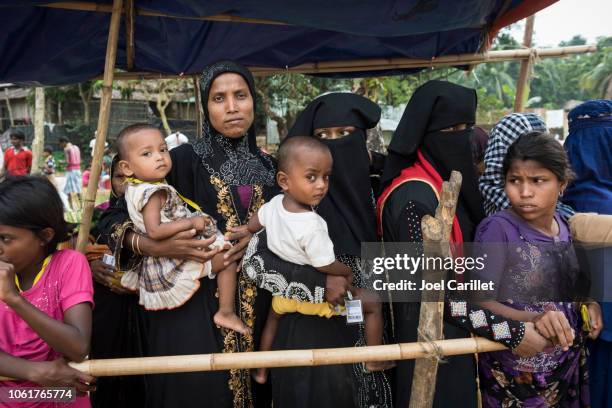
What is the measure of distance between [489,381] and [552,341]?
467 millimetres

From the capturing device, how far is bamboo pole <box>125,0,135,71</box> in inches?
115

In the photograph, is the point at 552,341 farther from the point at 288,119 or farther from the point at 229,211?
the point at 288,119

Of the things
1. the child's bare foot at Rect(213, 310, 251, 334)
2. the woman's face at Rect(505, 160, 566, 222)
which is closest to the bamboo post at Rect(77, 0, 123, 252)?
the child's bare foot at Rect(213, 310, 251, 334)

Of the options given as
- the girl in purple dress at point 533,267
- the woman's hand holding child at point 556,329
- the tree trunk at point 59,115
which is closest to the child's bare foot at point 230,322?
the girl in purple dress at point 533,267

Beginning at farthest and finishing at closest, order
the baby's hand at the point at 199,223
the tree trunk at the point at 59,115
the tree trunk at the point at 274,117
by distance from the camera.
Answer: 1. the tree trunk at the point at 59,115
2. the tree trunk at the point at 274,117
3. the baby's hand at the point at 199,223

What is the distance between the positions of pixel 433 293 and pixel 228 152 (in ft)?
4.00

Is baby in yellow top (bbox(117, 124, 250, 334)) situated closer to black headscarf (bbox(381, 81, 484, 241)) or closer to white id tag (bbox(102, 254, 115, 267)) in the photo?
white id tag (bbox(102, 254, 115, 267))

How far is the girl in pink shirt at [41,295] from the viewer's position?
1679mm

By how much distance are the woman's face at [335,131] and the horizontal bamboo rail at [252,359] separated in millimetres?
1008

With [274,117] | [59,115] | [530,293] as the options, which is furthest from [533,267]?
[59,115]

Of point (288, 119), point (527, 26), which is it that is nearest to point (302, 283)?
point (288, 119)

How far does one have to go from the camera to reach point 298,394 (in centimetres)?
208

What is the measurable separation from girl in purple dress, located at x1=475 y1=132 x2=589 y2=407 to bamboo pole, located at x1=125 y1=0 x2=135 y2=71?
241cm

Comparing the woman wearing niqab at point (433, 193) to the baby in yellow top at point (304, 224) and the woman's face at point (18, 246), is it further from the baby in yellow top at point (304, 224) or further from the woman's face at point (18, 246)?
the woman's face at point (18, 246)
